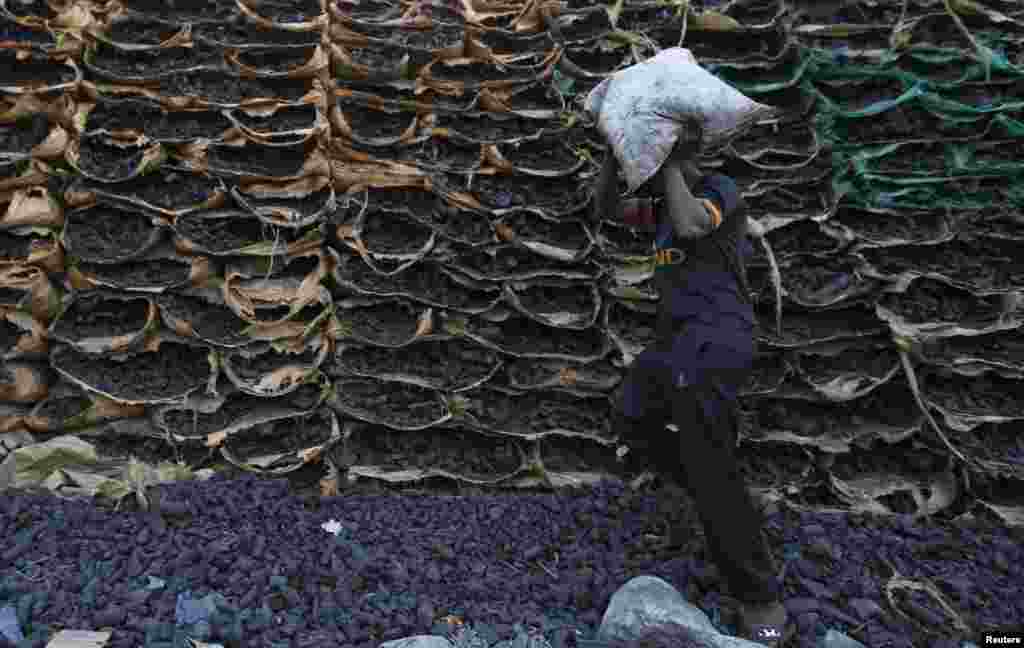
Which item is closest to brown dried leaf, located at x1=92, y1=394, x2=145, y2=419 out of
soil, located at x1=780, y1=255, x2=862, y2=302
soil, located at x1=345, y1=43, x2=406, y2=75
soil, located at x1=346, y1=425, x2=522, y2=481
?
soil, located at x1=346, y1=425, x2=522, y2=481

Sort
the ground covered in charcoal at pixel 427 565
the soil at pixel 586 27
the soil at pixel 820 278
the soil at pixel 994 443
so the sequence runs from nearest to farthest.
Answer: the ground covered in charcoal at pixel 427 565 < the soil at pixel 994 443 < the soil at pixel 820 278 < the soil at pixel 586 27

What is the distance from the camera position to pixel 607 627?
200 cm

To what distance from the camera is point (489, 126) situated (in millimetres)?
2861

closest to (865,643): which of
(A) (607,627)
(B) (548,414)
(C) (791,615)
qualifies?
(C) (791,615)

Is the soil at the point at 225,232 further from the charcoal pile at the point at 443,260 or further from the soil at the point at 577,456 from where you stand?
the soil at the point at 577,456

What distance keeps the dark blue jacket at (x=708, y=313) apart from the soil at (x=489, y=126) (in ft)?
3.16

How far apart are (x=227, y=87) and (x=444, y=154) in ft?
3.06

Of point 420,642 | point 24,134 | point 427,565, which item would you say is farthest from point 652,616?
point 24,134

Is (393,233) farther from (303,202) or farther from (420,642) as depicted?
(420,642)

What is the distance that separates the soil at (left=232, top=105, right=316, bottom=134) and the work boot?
7.75 feet

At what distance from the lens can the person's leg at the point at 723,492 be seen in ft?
6.41

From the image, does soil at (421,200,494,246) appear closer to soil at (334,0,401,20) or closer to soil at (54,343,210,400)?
soil at (334,0,401,20)

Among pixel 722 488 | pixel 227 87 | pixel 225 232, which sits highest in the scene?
pixel 227 87

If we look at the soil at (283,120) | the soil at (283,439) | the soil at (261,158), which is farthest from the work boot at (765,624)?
the soil at (283,120)
